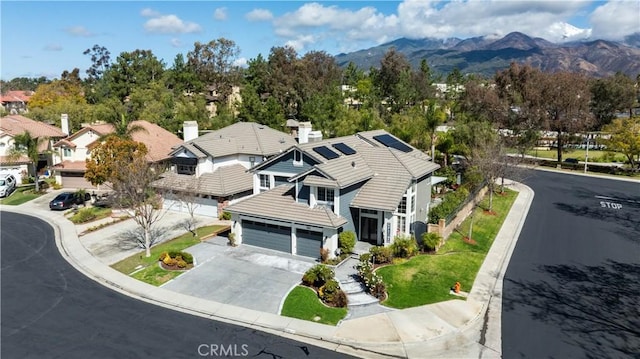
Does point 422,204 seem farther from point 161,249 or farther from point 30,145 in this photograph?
point 30,145

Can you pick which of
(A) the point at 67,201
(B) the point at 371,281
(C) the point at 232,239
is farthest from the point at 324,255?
(A) the point at 67,201

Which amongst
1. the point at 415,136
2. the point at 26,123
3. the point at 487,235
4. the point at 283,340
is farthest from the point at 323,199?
the point at 26,123

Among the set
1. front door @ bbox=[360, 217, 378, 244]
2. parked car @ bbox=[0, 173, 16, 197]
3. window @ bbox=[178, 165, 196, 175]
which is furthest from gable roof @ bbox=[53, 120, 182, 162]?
front door @ bbox=[360, 217, 378, 244]

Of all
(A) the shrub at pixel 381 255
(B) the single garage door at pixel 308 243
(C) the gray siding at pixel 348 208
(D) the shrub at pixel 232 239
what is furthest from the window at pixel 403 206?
(D) the shrub at pixel 232 239

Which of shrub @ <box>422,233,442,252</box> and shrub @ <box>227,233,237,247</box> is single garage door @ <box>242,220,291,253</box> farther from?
shrub @ <box>422,233,442,252</box>

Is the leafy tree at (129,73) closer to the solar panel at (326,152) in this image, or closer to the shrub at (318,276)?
the solar panel at (326,152)

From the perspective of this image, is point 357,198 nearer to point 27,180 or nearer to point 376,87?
point 27,180
